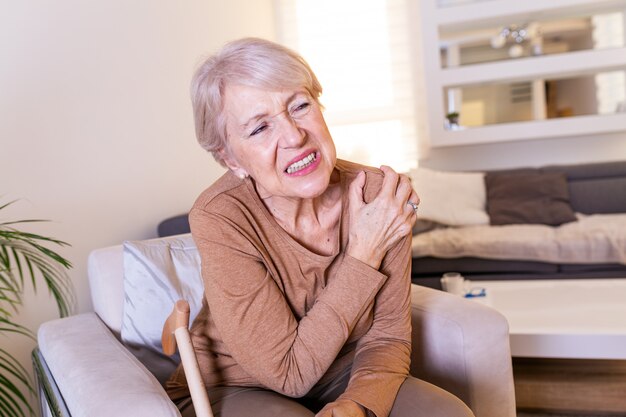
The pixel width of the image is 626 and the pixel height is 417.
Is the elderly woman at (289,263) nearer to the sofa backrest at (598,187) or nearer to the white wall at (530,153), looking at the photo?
the sofa backrest at (598,187)

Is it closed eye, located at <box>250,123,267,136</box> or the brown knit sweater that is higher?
closed eye, located at <box>250,123,267,136</box>

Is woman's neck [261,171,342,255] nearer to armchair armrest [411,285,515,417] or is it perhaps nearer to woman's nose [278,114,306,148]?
woman's nose [278,114,306,148]

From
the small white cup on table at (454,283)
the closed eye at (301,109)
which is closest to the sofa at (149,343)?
the closed eye at (301,109)

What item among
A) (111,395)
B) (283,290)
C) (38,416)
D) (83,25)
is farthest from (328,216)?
(83,25)

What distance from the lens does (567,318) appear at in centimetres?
202

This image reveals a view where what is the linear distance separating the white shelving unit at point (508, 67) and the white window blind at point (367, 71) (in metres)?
0.18

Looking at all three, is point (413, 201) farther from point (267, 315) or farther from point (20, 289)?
point (20, 289)

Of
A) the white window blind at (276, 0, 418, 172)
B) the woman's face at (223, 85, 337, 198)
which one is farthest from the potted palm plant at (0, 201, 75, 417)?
the white window blind at (276, 0, 418, 172)

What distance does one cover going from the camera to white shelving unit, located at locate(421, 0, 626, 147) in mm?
3652

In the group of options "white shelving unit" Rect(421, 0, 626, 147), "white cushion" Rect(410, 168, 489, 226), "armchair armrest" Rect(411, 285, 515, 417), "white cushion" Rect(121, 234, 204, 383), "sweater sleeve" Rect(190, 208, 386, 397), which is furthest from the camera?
"white shelving unit" Rect(421, 0, 626, 147)

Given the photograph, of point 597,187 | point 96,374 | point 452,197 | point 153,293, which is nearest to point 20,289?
point 153,293

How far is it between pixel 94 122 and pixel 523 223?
7.42 ft

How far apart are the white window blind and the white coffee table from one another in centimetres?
173

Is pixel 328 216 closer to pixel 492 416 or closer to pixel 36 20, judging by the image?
pixel 492 416
